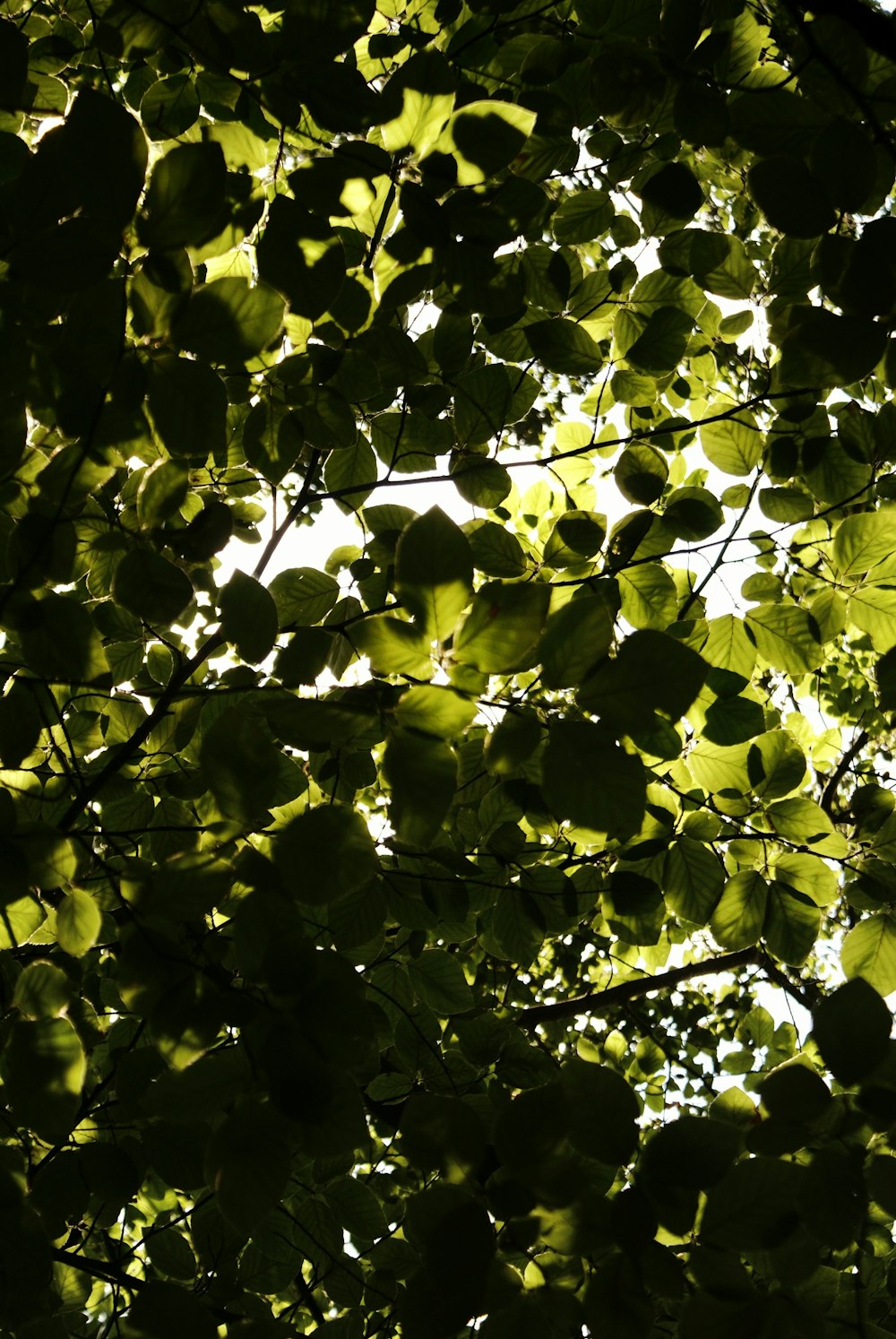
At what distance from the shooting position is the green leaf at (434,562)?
39.3 inches

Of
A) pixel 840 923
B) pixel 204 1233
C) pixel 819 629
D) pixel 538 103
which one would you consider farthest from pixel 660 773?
pixel 840 923

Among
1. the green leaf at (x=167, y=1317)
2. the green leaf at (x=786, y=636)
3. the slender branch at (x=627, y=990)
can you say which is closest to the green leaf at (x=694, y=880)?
the green leaf at (x=786, y=636)

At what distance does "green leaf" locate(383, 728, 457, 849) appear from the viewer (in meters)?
1.04

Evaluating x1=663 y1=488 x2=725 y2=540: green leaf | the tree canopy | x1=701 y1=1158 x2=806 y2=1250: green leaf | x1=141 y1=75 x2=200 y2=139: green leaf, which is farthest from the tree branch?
x1=701 y1=1158 x2=806 y2=1250: green leaf

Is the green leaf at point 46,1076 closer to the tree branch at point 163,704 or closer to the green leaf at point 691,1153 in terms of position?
the tree branch at point 163,704

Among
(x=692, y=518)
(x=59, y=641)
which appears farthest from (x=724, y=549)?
(x=59, y=641)

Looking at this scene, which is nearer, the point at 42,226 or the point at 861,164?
the point at 42,226

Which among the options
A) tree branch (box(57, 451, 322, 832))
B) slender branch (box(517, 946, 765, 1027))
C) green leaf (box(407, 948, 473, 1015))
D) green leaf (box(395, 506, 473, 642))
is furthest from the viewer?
slender branch (box(517, 946, 765, 1027))

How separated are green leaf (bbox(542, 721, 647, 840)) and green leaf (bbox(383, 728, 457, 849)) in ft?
0.40

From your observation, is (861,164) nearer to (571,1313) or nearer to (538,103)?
(538,103)

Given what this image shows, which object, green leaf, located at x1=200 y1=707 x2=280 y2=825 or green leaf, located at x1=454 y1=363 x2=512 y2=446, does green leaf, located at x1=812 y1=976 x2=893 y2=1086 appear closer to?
green leaf, located at x1=200 y1=707 x2=280 y2=825

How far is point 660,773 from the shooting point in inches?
77.1

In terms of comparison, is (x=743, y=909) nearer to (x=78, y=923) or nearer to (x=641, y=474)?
(x=641, y=474)

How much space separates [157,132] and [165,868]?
55.2 inches
